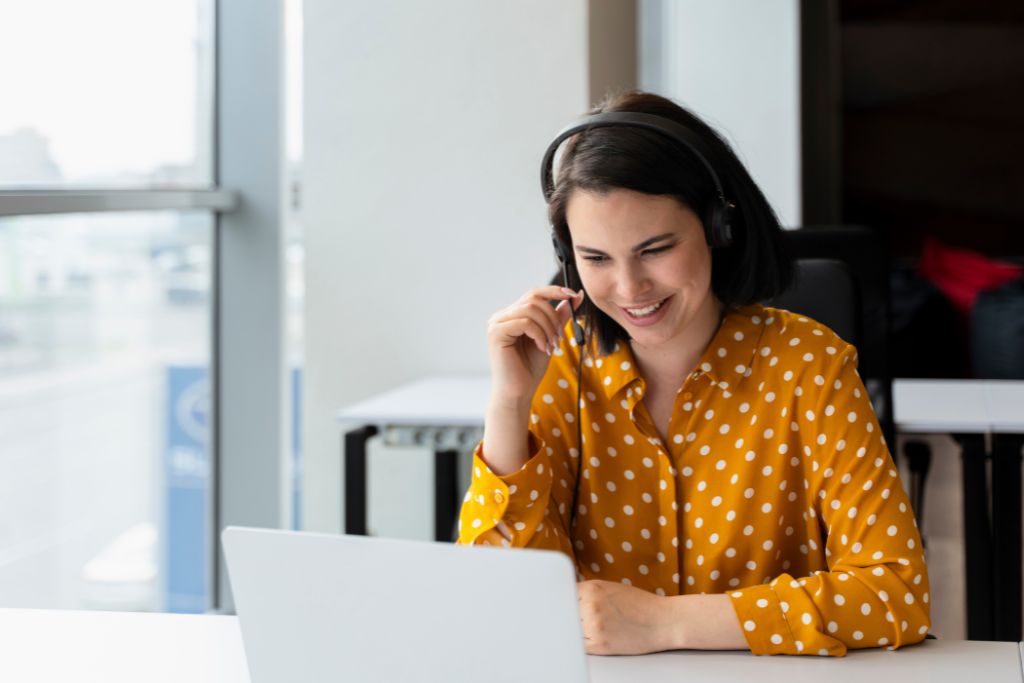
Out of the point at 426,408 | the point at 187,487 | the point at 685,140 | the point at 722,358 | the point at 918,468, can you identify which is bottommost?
the point at 187,487

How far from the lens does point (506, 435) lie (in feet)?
4.12

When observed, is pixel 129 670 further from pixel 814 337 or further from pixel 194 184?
pixel 194 184

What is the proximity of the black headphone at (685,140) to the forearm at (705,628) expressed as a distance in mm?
374

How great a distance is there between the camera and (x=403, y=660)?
872 mm

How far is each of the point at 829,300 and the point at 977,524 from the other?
0.73 meters

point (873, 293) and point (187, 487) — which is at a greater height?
point (873, 293)

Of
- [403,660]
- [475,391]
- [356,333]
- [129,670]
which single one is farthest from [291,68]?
[403,660]

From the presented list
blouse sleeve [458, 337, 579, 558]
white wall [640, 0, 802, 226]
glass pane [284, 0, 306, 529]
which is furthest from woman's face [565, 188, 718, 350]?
white wall [640, 0, 802, 226]

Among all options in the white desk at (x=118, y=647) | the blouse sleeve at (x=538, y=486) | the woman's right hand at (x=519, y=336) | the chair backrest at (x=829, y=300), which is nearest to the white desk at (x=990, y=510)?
the chair backrest at (x=829, y=300)

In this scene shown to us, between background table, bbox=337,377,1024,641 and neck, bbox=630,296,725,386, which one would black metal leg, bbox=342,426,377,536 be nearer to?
background table, bbox=337,377,1024,641

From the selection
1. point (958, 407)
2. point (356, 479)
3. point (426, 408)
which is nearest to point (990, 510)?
point (958, 407)

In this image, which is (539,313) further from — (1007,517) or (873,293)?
(1007,517)

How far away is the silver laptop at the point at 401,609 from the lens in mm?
822

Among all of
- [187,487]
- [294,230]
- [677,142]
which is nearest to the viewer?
[677,142]
